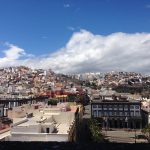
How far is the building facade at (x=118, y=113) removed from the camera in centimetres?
6794

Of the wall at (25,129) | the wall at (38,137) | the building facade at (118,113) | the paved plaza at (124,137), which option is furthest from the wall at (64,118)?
the building facade at (118,113)

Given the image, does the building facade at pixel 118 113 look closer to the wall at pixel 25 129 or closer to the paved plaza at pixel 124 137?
the paved plaza at pixel 124 137

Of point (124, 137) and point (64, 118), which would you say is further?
point (124, 137)

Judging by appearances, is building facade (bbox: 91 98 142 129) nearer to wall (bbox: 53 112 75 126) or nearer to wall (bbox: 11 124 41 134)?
wall (bbox: 53 112 75 126)

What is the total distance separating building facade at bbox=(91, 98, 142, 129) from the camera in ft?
223

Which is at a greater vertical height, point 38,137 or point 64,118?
point 64,118

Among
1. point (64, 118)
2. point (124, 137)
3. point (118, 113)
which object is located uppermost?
point (64, 118)

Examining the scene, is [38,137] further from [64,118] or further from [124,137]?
[124,137]

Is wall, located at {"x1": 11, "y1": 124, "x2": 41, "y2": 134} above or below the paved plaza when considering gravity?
above

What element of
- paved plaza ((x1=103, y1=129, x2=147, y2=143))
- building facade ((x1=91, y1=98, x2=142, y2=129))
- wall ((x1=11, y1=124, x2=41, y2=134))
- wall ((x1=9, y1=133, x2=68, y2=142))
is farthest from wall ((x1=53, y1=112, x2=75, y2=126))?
building facade ((x1=91, y1=98, x2=142, y2=129))

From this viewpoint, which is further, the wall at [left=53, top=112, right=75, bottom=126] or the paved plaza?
the paved plaza

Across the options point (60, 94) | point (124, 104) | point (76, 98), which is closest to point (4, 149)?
point (124, 104)

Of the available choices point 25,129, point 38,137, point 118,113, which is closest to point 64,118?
point 25,129

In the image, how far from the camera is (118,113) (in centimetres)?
6919
